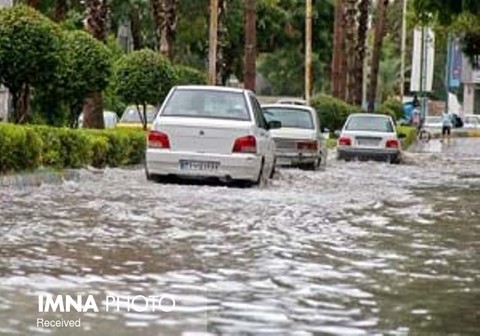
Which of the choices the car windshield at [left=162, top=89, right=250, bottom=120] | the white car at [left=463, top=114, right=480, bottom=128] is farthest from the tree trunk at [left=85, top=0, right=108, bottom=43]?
the white car at [left=463, top=114, right=480, bottom=128]

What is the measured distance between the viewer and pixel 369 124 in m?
33.5

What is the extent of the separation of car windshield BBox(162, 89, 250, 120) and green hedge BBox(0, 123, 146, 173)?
1.90m

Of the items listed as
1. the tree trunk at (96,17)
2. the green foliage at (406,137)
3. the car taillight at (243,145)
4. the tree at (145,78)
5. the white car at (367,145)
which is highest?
the tree trunk at (96,17)

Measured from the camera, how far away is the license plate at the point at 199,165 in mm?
18438

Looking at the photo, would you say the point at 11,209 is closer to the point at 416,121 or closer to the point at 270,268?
the point at 270,268

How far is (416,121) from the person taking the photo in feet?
231

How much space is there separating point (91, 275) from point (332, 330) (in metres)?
2.50

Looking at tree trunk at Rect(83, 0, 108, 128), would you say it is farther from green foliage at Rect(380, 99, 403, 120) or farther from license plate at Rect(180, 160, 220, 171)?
green foliage at Rect(380, 99, 403, 120)

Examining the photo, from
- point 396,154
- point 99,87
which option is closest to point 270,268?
point 99,87

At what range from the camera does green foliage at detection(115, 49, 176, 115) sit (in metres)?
27.5

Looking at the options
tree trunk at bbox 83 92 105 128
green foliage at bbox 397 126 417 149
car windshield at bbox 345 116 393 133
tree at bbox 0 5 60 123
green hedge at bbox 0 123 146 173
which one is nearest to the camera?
green hedge at bbox 0 123 146 173

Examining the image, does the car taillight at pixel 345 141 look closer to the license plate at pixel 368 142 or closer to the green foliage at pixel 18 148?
the license plate at pixel 368 142

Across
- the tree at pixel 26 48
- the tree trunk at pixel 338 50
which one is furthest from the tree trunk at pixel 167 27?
the tree trunk at pixel 338 50

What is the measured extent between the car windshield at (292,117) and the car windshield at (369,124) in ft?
19.0
